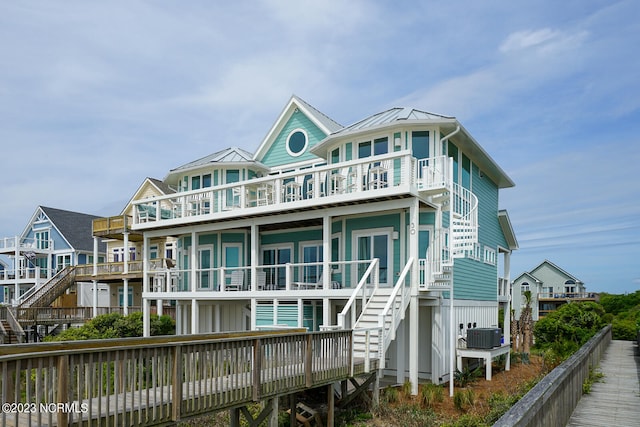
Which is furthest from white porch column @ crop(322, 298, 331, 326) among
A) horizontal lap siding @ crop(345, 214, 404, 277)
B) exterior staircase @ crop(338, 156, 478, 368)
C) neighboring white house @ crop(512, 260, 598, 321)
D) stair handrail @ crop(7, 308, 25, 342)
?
neighboring white house @ crop(512, 260, 598, 321)

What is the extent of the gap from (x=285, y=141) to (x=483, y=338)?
11.6 m

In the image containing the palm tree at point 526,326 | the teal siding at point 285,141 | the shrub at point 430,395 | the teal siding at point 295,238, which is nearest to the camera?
the shrub at point 430,395

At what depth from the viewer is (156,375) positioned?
7941 millimetres

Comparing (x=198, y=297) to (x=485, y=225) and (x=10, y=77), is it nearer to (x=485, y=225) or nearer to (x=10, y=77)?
(x=10, y=77)

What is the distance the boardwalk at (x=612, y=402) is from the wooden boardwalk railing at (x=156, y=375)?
16.4 feet

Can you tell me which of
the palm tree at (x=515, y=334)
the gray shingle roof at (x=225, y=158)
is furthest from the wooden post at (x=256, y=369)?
the palm tree at (x=515, y=334)

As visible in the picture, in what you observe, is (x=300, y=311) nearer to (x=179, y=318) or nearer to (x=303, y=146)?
(x=303, y=146)

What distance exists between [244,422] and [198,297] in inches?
356

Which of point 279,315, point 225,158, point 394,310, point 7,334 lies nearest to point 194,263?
point 279,315

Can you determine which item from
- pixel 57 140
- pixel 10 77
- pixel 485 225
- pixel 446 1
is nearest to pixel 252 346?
pixel 446 1

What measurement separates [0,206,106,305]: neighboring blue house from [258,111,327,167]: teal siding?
28.4 meters

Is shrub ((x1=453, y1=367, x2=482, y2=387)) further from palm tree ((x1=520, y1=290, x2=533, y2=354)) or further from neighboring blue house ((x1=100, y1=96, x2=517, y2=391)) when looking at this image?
palm tree ((x1=520, y1=290, x2=533, y2=354))

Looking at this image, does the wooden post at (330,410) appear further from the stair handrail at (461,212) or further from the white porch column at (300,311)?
the stair handrail at (461,212)

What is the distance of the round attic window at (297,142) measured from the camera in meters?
23.0
